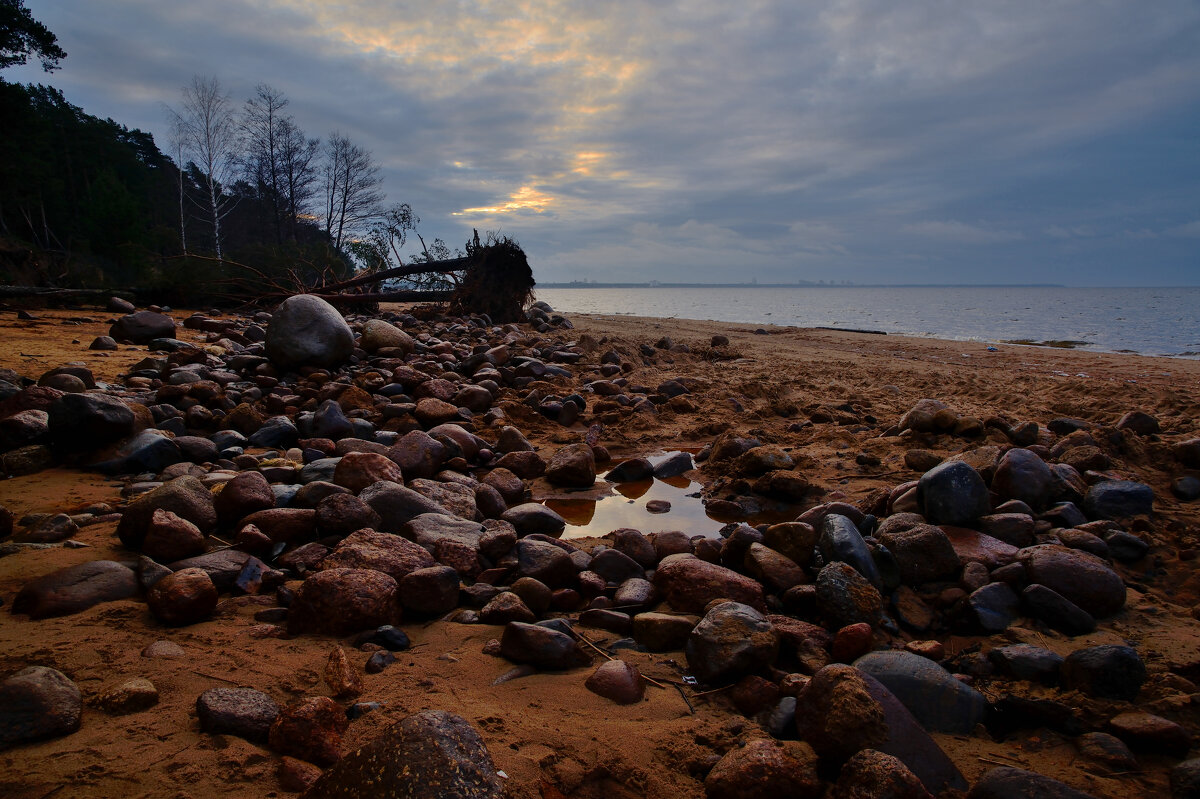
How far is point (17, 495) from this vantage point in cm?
309

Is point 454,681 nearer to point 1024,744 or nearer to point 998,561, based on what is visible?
point 1024,744

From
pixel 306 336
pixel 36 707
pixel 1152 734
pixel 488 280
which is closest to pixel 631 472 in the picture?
pixel 1152 734

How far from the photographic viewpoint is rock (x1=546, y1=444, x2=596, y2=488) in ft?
13.9

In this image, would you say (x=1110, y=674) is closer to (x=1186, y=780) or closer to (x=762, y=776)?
(x=1186, y=780)

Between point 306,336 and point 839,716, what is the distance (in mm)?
6182

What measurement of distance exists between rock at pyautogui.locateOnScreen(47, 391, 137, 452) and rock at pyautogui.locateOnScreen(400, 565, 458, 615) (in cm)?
261

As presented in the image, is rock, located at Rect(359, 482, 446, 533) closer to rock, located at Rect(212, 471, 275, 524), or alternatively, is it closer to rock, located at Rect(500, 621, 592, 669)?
rock, located at Rect(212, 471, 275, 524)

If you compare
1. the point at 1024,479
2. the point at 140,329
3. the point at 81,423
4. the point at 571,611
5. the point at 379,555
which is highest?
the point at 140,329

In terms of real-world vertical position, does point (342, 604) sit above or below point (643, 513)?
above

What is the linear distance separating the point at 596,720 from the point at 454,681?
0.47 metres

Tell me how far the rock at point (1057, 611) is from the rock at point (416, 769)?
7.12 feet

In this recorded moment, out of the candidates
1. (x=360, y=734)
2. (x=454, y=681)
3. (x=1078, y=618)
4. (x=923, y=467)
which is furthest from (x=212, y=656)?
(x=923, y=467)

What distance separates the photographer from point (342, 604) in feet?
7.00

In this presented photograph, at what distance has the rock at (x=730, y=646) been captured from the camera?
1991 mm
